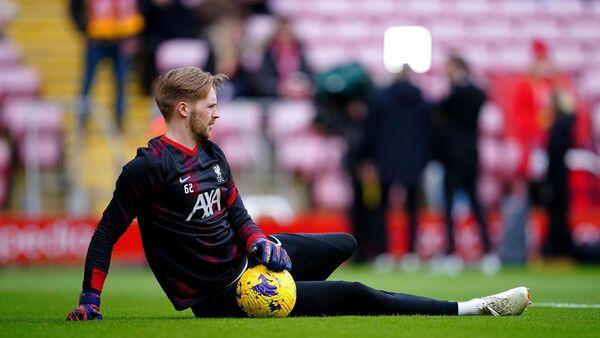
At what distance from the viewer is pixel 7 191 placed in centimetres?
1588

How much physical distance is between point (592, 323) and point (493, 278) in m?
5.67

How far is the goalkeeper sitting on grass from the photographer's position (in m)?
6.28

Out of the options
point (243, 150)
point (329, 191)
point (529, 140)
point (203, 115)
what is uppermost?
point (203, 115)

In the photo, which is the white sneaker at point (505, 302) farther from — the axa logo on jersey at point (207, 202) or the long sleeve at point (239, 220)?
the axa logo on jersey at point (207, 202)

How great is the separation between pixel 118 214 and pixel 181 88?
0.76 metres

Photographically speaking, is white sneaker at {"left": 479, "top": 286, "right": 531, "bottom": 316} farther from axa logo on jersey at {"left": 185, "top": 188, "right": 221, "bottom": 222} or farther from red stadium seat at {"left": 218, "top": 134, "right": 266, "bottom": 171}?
red stadium seat at {"left": 218, "top": 134, "right": 266, "bottom": 171}

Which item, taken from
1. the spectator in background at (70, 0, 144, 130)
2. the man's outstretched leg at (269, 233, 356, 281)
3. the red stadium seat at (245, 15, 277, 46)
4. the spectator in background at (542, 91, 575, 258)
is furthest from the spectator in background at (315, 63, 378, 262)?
the man's outstretched leg at (269, 233, 356, 281)

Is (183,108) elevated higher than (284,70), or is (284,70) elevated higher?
(183,108)

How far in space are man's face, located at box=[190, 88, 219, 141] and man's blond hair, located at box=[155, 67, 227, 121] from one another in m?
0.03

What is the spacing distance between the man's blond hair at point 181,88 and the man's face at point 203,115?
0.03 m

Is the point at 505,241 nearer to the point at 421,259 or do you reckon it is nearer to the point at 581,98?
the point at 421,259

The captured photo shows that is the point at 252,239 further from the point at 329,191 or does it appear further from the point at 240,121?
the point at 329,191

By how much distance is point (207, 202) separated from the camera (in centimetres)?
645

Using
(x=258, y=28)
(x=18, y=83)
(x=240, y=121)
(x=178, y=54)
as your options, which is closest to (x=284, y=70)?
(x=240, y=121)
